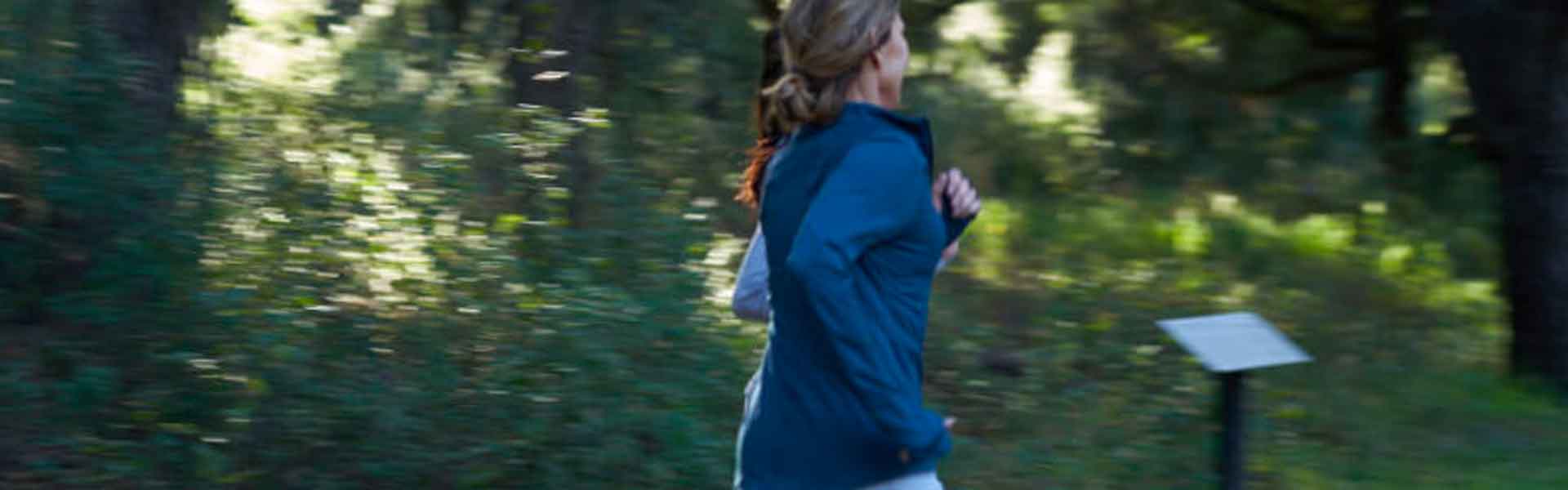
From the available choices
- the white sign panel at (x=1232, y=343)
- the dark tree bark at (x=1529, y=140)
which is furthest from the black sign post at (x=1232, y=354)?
the dark tree bark at (x=1529, y=140)

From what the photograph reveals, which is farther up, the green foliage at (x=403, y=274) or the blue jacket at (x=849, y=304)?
the blue jacket at (x=849, y=304)

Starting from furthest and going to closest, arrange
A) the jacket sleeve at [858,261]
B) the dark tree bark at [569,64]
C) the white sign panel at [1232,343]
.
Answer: the dark tree bark at [569,64]
the white sign panel at [1232,343]
the jacket sleeve at [858,261]

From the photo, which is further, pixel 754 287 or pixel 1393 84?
pixel 1393 84

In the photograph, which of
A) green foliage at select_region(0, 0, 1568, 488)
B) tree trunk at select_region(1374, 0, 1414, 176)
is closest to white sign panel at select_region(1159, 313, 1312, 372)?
green foliage at select_region(0, 0, 1568, 488)

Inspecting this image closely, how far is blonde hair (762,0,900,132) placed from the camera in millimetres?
2629

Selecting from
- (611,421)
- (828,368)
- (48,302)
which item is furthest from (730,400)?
(828,368)

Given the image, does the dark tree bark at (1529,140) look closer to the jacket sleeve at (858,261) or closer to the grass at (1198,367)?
the grass at (1198,367)

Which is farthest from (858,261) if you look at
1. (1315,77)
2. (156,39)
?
(1315,77)

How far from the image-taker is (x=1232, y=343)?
4.45 metres

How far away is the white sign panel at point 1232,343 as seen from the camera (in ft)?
14.3

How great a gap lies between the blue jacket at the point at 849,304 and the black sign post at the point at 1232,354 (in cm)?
187

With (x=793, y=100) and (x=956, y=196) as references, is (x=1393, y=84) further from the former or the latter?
(x=793, y=100)

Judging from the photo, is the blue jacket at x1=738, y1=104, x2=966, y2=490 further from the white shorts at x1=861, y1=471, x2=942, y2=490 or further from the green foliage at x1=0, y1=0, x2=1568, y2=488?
the green foliage at x1=0, y1=0, x2=1568, y2=488

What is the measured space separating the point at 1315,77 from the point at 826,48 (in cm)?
888
